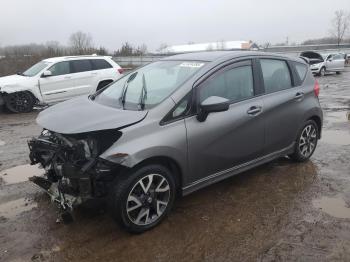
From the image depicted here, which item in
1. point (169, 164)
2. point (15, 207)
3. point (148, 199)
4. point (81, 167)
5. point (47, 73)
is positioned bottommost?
point (15, 207)

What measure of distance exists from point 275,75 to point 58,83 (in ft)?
28.3

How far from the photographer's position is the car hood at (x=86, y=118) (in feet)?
12.5

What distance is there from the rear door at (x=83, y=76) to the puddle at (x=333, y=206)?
9.53 m

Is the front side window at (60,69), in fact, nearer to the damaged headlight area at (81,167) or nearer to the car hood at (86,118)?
the car hood at (86,118)

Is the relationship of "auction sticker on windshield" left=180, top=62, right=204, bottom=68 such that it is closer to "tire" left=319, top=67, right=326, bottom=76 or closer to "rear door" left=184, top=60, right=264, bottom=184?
"rear door" left=184, top=60, right=264, bottom=184

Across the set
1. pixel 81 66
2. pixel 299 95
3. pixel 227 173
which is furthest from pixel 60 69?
pixel 227 173

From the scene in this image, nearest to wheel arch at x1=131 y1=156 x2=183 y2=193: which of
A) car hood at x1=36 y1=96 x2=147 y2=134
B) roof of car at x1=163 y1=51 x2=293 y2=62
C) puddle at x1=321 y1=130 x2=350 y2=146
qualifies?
car hood at x1=36 y1=96 x2=147 y2=134

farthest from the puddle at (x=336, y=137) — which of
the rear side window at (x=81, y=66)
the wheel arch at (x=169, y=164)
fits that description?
the rear side window at (x=81, y=66)

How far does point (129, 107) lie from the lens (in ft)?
14.4

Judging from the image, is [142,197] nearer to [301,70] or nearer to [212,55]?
[212,55]

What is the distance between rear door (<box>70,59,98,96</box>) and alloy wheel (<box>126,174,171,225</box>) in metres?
9.26

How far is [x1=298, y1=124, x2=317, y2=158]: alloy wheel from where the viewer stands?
5865 millimetres

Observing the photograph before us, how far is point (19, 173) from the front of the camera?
591 cm

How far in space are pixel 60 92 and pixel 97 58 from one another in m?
1.89
